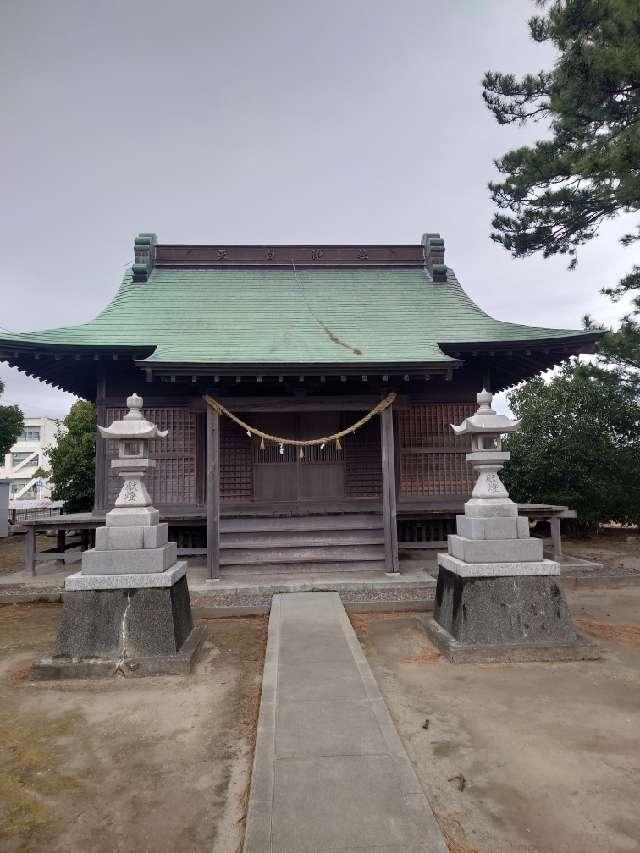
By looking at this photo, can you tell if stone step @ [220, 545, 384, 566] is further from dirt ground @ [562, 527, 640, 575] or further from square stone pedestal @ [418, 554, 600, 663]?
dirt ground @ [562, 527, 640, 575]

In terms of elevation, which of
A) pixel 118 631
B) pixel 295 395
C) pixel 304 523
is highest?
pixel 295 395

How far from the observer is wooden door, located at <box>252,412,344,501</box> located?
36.9 feet

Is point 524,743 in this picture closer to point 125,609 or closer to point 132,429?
point 125,609

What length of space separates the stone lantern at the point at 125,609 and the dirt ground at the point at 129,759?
19cm

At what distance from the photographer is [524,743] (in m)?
3.81

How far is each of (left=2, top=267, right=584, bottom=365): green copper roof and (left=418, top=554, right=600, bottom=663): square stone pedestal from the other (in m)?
4.21

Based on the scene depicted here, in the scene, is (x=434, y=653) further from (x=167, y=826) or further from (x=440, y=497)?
(x=440, y=497)

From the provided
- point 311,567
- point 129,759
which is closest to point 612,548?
point 311,567

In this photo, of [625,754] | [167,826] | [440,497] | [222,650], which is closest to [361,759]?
[167,826]

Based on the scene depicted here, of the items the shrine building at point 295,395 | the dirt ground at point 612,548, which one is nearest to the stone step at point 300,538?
the shrine building at point 295,395

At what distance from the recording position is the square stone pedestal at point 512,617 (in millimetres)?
5547

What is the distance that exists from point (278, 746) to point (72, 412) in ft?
60.4

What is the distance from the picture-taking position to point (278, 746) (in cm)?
355

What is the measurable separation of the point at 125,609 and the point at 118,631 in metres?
0.23
